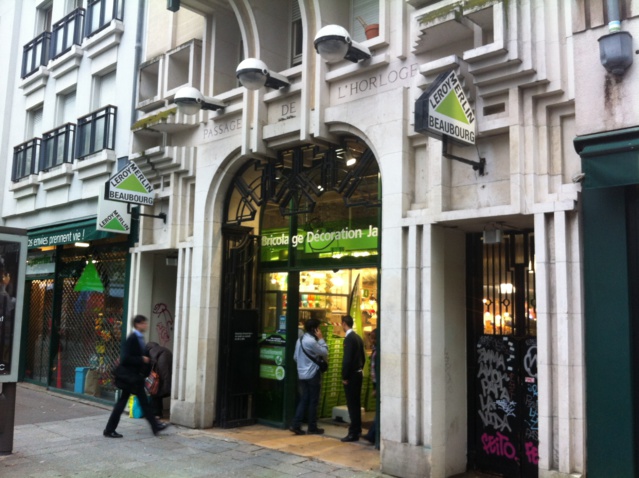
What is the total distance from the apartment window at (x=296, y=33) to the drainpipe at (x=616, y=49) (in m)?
5.59

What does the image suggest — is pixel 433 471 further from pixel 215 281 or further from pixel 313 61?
pixel 313 61

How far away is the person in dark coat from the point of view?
11.0 metres

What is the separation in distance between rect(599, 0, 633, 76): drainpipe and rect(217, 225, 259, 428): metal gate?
656 centimetres

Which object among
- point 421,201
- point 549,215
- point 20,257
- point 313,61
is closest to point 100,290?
point 20,257

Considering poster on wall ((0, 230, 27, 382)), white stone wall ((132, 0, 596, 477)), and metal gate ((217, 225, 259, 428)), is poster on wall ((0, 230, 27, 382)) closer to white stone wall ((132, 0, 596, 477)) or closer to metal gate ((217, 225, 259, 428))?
metal gate ((217, 225, 259, 428))

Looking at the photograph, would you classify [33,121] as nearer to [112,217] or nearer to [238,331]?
[112,217]

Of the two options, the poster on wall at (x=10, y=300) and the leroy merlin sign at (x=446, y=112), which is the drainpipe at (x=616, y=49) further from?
the poster on wall at (x=10, y=300)

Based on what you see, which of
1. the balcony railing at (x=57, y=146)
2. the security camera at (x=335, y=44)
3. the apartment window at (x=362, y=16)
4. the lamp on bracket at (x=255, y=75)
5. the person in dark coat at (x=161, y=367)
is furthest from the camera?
the balcony railing at (x=57, y=146)

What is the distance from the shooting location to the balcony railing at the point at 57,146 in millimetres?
15109

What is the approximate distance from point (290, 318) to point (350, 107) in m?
3.76

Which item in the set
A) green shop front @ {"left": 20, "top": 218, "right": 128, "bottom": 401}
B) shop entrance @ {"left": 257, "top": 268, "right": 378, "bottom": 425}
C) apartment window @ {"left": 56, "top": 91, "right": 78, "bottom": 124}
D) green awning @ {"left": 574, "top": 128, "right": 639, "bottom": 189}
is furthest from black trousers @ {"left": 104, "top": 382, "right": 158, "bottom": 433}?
apartment window @ {"left": 56, "top": 91, "right": 78, "bottom": 124}

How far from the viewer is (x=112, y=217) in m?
12.0

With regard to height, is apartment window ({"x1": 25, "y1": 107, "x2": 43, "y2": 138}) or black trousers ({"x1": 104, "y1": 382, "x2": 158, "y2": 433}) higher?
apartment window ({"x1": 25, "y1": 107, "x2": 43, "y2": 138})

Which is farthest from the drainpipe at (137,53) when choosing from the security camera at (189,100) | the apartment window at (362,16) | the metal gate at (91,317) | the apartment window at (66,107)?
→ the apartment window at (362,16)
